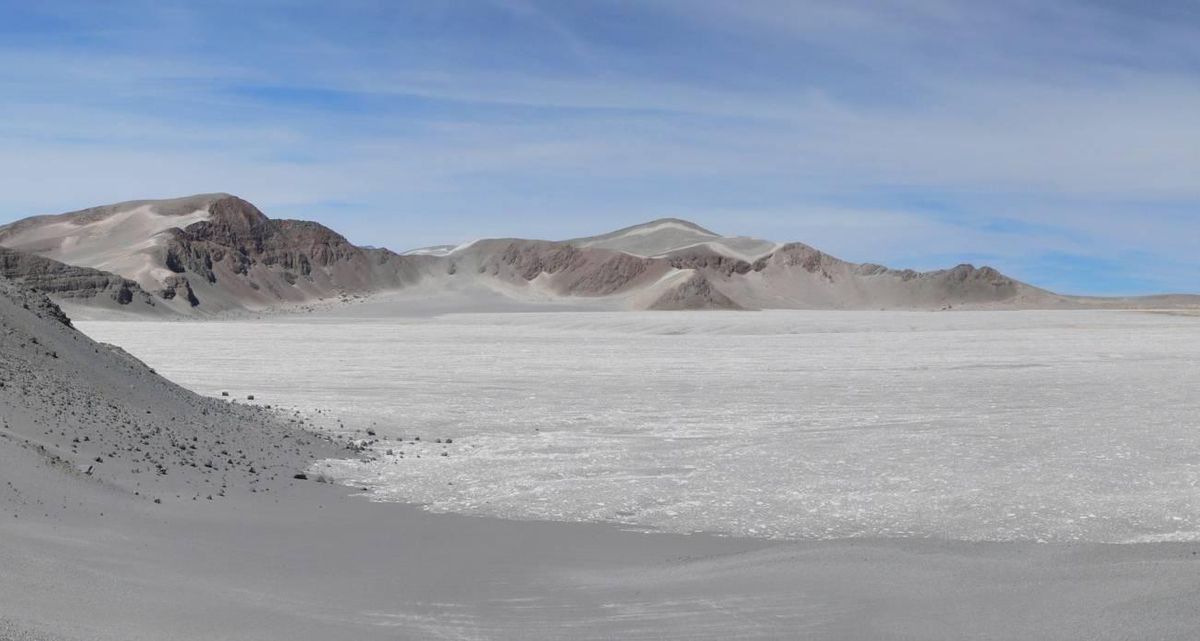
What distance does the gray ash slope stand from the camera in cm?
855

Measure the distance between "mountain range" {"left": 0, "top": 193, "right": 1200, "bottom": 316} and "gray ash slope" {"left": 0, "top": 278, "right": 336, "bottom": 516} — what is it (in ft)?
281

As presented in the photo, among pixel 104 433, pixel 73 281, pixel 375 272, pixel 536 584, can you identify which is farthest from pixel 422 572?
pixel 375 272

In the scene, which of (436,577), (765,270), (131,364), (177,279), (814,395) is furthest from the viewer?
(765,270)

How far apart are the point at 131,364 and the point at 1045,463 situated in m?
11.2

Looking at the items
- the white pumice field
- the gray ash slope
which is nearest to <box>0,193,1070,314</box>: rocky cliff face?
the white pumice field

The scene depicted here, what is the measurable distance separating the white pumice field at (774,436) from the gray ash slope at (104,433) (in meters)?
1.09

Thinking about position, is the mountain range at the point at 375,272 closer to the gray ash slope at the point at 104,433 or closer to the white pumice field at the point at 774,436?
the white pumice field at the point at 774,436

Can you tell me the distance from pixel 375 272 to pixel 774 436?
149516 mm

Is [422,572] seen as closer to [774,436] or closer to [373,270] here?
[774,436]

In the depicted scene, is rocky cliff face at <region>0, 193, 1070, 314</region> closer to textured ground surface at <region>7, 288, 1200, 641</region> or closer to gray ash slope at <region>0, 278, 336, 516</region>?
gray ash slope at <region>0, 278, 336, 516</region>

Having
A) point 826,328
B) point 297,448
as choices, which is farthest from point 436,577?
point 826,328

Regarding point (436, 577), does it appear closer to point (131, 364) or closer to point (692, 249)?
point (131, 364)

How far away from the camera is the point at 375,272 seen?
161 m

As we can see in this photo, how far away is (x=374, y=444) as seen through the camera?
14.5 metres
